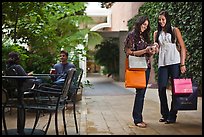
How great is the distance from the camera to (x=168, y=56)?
376 cm

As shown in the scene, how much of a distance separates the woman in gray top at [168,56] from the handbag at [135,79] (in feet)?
1.32

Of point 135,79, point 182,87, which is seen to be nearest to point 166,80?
point 182,87

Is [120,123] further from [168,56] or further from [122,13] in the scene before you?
[122,13]

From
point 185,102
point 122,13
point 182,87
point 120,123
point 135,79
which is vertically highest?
point 122,13

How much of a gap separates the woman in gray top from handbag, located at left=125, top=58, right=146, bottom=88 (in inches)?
15.8

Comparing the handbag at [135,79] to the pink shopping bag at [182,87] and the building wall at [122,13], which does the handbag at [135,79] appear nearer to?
the pink shopping bag at [182,87]

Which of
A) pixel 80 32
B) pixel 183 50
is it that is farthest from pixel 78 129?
pixel 80 32

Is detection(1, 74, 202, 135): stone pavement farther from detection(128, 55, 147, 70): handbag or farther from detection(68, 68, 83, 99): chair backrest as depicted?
detection(128, 55, 147, 70): handbag

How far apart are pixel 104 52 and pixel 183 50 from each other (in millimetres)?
11533

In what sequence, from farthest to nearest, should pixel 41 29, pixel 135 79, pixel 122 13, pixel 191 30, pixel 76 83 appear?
pixel 122 13 < pixel 191 30 < pixel 41 29 < pixel 76 83 < pixel 135 79

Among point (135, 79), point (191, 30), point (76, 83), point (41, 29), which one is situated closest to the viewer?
point (135, 79)

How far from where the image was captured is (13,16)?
5.32 meters

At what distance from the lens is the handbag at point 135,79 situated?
138 inches

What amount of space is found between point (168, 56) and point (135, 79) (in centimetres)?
58
